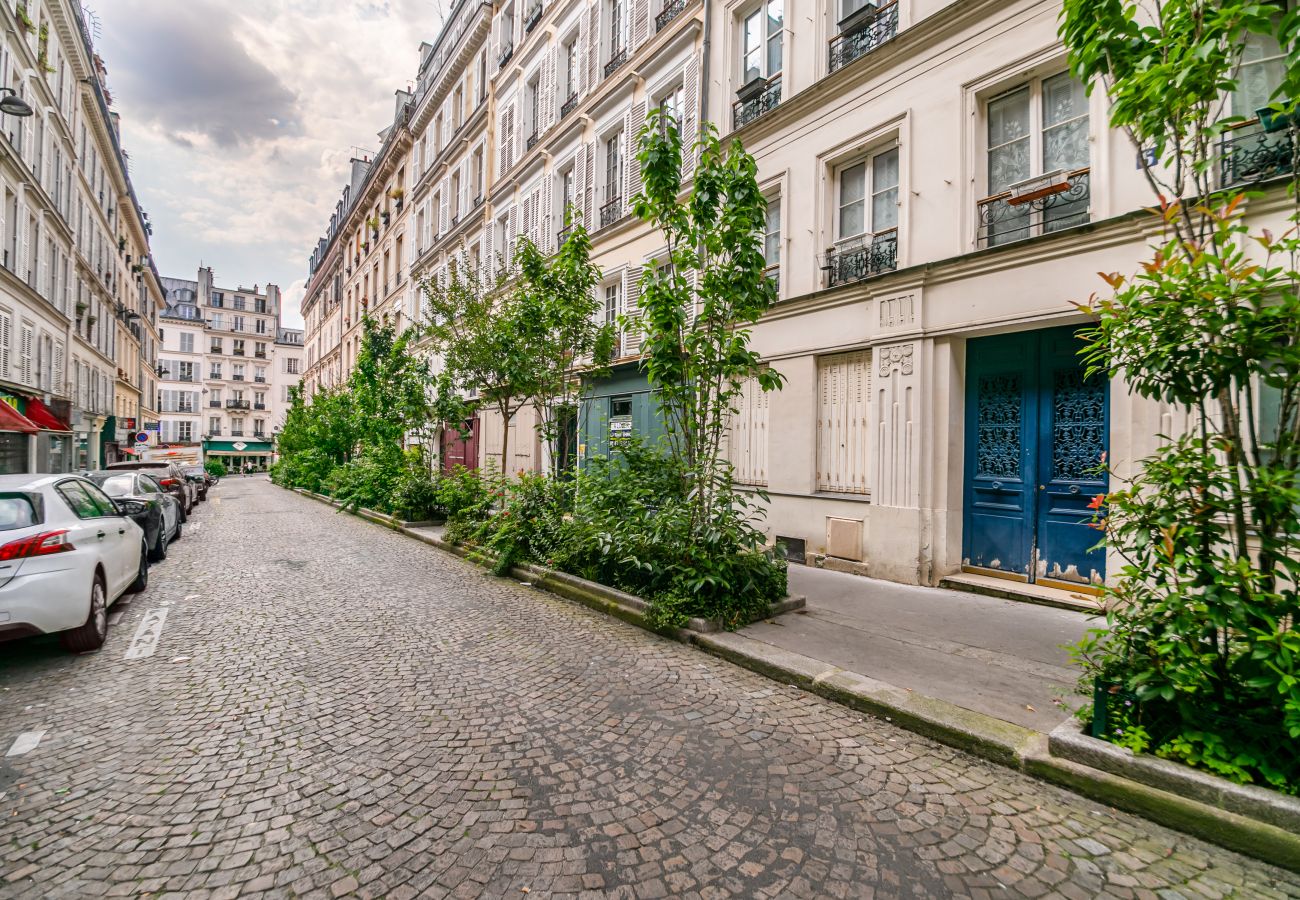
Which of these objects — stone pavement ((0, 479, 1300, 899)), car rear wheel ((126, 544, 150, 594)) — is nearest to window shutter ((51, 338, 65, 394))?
car rear wheel ((126, 544, 150, 594))

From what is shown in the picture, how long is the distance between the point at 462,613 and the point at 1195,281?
6.54m

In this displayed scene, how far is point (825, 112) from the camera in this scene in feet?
31.0

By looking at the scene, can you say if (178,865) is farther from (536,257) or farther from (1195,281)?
(536,257)

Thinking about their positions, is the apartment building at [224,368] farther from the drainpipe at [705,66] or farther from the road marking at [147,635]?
the road marking at [147,635]

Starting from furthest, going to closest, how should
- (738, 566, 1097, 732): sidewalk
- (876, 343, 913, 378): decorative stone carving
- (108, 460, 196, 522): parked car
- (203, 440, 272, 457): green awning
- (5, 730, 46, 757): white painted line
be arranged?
(203, 440, 272, 457): green awning → (108, 460, 196, 522): parked car → (876, 343, 913, 378): decorative stone carving → (738, 566, 1097, 732): sidewalk → (5, 730, 46, 757): white painted line

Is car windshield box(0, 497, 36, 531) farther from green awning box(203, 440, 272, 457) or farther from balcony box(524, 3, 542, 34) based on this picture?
green awning box(203, 440, 272, 457)

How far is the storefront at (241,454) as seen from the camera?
207 feet

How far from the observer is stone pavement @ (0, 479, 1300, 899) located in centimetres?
248

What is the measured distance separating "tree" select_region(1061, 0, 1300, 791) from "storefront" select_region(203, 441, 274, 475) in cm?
7460

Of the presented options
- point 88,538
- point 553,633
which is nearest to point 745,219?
point 553,633

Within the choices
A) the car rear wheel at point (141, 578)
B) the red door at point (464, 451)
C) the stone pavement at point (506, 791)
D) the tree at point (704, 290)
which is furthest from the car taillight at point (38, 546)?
the red door at point (464, 451)

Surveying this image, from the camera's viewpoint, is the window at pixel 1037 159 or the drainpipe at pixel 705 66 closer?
the window at pixel 1037 159

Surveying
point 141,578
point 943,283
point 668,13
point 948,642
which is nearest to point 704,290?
point 943,283

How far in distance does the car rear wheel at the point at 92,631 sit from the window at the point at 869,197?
32.6 ft
